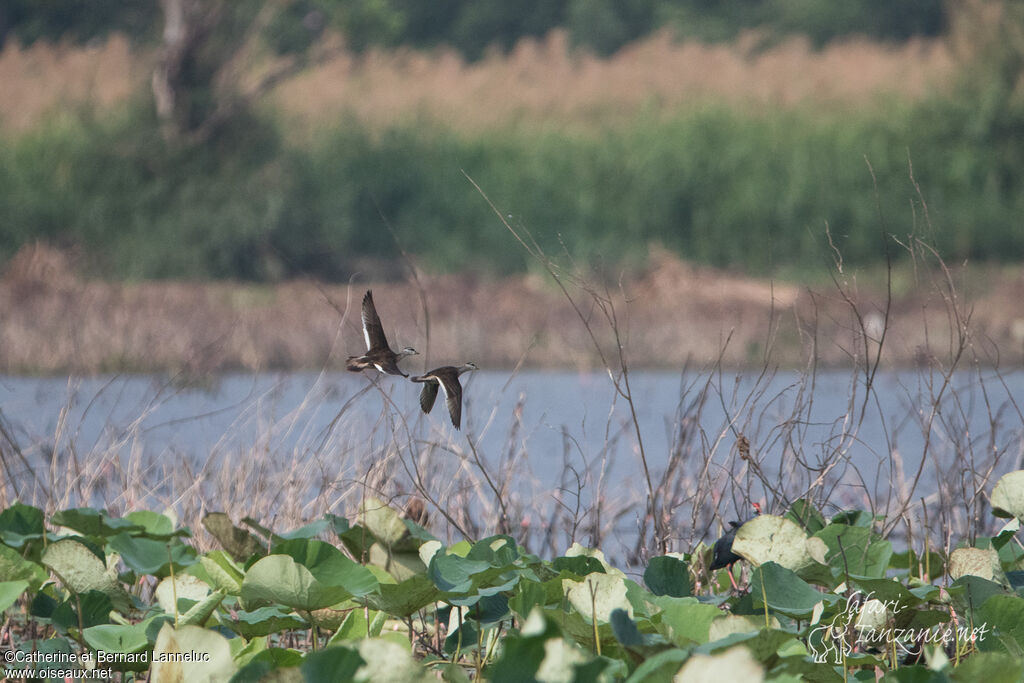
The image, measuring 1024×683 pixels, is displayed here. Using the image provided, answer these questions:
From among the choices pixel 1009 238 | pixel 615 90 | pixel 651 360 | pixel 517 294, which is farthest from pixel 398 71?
pixel 651 360

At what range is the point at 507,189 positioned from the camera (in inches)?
431

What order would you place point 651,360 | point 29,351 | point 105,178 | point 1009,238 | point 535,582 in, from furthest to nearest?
1. point 105,178
2. point 1009,238
3. point 651,360
4. point 29,351
5. point 535,582

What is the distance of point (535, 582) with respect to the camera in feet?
4.10

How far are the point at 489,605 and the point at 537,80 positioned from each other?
1231cm

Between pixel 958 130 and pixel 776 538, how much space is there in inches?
420

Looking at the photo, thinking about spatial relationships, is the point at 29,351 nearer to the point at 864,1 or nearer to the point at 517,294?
the point at 517,294

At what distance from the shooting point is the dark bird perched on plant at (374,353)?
3.76ft

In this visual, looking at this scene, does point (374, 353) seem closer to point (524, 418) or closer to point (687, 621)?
point (687, 621)

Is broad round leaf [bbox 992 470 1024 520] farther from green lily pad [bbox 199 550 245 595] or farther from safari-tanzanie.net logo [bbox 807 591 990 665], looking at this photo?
green lily pad [bbox 199 550 245 595]

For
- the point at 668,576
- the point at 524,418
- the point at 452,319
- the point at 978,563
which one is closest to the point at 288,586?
the point at 668,576

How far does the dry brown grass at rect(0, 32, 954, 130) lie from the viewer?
12.2 m

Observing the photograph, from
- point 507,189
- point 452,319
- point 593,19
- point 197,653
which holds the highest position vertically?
point 593,19

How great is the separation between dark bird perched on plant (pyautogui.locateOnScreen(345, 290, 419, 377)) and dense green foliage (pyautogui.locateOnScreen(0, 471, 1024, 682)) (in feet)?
0.69

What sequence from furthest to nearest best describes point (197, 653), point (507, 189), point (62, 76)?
1. point (62, 76)
2. point (507, 189)
3. point (197, 653)
